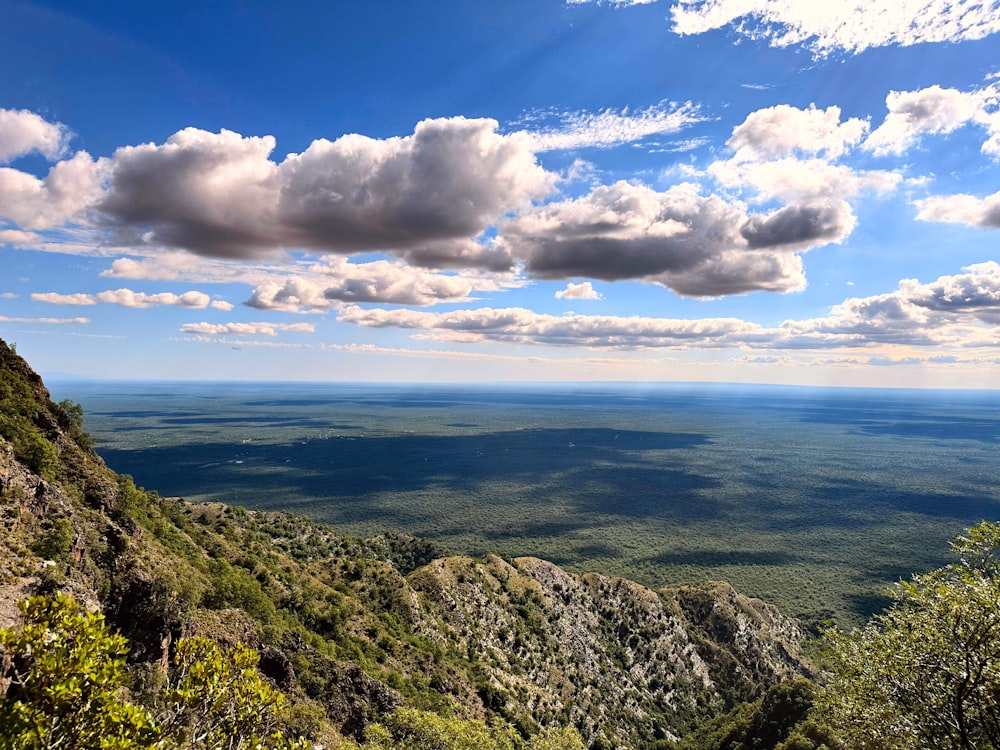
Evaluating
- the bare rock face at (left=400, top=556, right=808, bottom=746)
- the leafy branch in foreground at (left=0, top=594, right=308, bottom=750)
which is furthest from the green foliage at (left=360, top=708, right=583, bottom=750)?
the bare rock face at (left=400, top=556, right=808, bottom=746)

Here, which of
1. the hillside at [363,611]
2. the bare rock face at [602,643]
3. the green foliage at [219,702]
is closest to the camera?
the green foliage at [219,702]

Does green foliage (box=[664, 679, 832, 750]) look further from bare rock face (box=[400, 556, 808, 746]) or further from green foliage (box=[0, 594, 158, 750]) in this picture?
green foliage (box=[0, 594, 158, 750])

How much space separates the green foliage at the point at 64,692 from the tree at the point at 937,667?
27.5 meters

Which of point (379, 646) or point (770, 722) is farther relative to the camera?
point (770, 722)

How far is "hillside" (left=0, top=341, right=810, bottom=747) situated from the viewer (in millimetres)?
33281

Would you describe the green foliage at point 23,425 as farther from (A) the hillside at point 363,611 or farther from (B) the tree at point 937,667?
(B) the tree at point 937,667

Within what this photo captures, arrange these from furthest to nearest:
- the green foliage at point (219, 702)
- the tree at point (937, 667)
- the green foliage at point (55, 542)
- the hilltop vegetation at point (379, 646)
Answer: the green foliage at point (55, 542), the tree at point (937, 667), the hilltop vegetation at point (379, 646), the green foliage at point (219, 702)

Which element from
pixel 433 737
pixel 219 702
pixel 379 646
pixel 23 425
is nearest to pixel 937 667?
pixel 219 702

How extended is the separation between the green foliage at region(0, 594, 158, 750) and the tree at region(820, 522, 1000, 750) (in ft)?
90.3

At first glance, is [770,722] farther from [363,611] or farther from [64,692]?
[64,692]

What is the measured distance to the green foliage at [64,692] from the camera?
1169 centimetres

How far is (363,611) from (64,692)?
69.0m

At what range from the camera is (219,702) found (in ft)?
50.5

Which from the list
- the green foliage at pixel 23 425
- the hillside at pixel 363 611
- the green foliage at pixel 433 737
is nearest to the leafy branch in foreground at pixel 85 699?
the hillside at pixel 363 611
